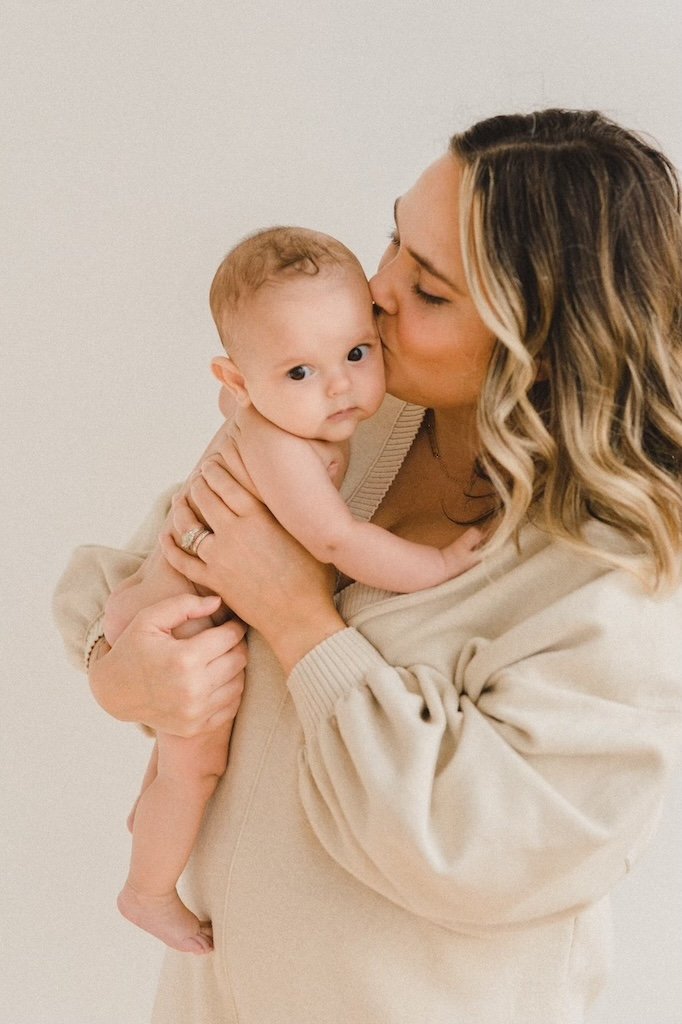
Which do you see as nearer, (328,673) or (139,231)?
(328,673)

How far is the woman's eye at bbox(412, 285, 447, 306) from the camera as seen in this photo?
154cm

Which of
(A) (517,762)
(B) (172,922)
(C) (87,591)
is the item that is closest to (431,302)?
(A) (517,762)

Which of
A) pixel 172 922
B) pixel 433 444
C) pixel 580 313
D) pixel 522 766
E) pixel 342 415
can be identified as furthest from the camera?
pixel 433 444

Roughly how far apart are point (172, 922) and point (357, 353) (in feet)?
2.57

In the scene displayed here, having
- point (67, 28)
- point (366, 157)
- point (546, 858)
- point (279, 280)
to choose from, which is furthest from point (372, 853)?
point (67, 28)

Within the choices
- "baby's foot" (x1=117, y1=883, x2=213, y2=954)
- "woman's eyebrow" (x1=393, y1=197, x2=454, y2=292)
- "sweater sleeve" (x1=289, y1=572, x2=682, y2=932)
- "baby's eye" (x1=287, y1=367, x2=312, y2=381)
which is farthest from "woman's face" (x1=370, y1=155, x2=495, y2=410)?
"baby's foot" (x1=117, y1=883, x2=213, y2=954)

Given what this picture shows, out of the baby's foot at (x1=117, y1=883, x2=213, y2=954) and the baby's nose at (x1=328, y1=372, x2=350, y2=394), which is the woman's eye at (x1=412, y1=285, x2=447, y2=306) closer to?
the baby's nose at (x1=328, y1=372, x2=350, y2=394)

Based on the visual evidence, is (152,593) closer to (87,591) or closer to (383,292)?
(87,591)

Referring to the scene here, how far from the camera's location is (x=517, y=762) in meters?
1.36

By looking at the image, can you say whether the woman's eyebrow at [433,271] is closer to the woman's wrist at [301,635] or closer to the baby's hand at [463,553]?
the baby's hand at [463,553]

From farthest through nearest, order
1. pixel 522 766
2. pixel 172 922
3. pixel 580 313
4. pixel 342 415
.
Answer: pixel 172 922
pixel 342 415
pixel 580 313
pixel 522 766

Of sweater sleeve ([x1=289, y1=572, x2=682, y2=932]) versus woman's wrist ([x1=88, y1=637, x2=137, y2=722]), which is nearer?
sweater sleeve ([x1=289, y1=572, x2=682, y2=932])

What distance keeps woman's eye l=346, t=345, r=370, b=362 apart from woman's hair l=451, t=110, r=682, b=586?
0.16m

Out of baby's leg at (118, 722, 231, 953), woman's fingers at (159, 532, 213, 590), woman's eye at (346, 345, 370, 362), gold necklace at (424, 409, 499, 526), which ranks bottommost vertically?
baby's leg at (118, 722, 231, 953)
